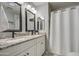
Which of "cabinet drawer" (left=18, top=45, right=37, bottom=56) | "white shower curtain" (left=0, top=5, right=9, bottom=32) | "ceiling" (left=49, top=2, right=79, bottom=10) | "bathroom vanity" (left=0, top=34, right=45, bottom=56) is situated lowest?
"cabinet drawer" (left=18, top=45, right=37, bottom=56)

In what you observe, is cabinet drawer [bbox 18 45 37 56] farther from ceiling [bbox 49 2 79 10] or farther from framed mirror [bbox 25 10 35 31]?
ceiling [bbox 49 2 79 10]

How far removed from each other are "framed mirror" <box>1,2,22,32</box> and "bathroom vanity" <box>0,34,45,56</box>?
0.59 ft

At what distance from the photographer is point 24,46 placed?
1225 mm

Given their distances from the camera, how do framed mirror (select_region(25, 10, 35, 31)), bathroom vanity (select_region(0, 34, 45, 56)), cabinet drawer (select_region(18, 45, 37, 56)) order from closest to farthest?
bathroom vanity (select_region(0, 34, 45, 56)) < cabinet drawer (select_region(18, 45, 37, 56)) < framed mirror (select_region(25, 10, 35, 31))

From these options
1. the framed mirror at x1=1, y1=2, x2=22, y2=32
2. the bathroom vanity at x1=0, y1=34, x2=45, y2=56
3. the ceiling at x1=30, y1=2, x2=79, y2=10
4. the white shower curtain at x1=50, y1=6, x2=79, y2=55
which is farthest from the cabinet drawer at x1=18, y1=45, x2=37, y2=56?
the ceiling at x1=30, y1=2, x2=79, y2=10

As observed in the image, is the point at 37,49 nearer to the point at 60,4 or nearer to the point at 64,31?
the point at 64,31

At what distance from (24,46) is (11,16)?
0.47 metres

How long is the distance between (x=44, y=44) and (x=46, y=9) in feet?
1.54

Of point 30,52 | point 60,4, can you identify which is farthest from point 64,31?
point 30,52

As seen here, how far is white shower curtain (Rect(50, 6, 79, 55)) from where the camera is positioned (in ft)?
4.22

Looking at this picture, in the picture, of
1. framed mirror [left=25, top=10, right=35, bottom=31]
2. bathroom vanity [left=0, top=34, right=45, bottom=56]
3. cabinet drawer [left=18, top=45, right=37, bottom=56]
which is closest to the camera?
bathroom vanity [left=0, top=34, right=45, bottom=56]

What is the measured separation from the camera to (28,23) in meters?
1.57

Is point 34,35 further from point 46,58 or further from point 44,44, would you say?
point 46,58

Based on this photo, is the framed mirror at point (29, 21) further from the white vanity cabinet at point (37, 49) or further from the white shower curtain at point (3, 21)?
the white shower curtain at point (3, 21)
